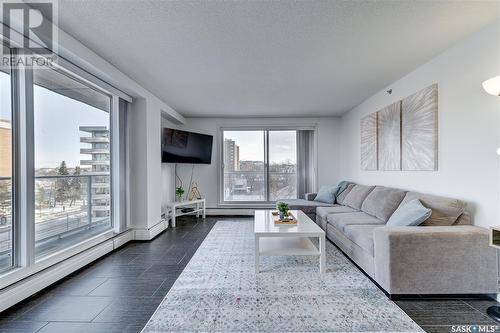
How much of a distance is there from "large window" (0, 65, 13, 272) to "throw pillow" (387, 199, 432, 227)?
12.0 ft

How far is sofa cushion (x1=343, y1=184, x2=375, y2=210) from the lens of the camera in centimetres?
413

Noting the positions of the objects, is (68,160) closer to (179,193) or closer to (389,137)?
(179,193)

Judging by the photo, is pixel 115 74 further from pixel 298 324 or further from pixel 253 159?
pixel 253 159

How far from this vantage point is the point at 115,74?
312 cm

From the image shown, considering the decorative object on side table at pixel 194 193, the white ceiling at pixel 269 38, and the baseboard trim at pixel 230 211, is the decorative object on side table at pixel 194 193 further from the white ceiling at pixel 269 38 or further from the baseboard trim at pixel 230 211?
the white ceiling at pixel 269 38

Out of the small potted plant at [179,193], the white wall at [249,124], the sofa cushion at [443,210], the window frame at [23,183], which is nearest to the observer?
the window frame at [23,183]

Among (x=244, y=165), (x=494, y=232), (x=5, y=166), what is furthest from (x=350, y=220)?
(x=5, y=166)

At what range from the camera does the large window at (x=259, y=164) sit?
20.8 ft

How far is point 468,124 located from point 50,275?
4.36 m

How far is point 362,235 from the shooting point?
2729 millimetres

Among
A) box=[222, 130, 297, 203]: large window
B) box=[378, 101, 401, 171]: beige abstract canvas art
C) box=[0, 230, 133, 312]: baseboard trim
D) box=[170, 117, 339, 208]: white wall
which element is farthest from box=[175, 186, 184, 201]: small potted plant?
box=[378, 101, 401, 171]: beige abstract canvas art

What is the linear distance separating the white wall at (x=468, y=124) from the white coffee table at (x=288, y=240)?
57.6 inches

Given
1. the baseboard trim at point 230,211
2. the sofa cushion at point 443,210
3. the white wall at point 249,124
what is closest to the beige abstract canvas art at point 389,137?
the sofa cushion at point 443,210

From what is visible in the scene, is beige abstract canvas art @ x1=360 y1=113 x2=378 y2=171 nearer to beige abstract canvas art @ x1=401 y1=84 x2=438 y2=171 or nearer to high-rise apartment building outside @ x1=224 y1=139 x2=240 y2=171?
beige abstract canvas art @ x1=401 y1=84 x2=438 y2=171
